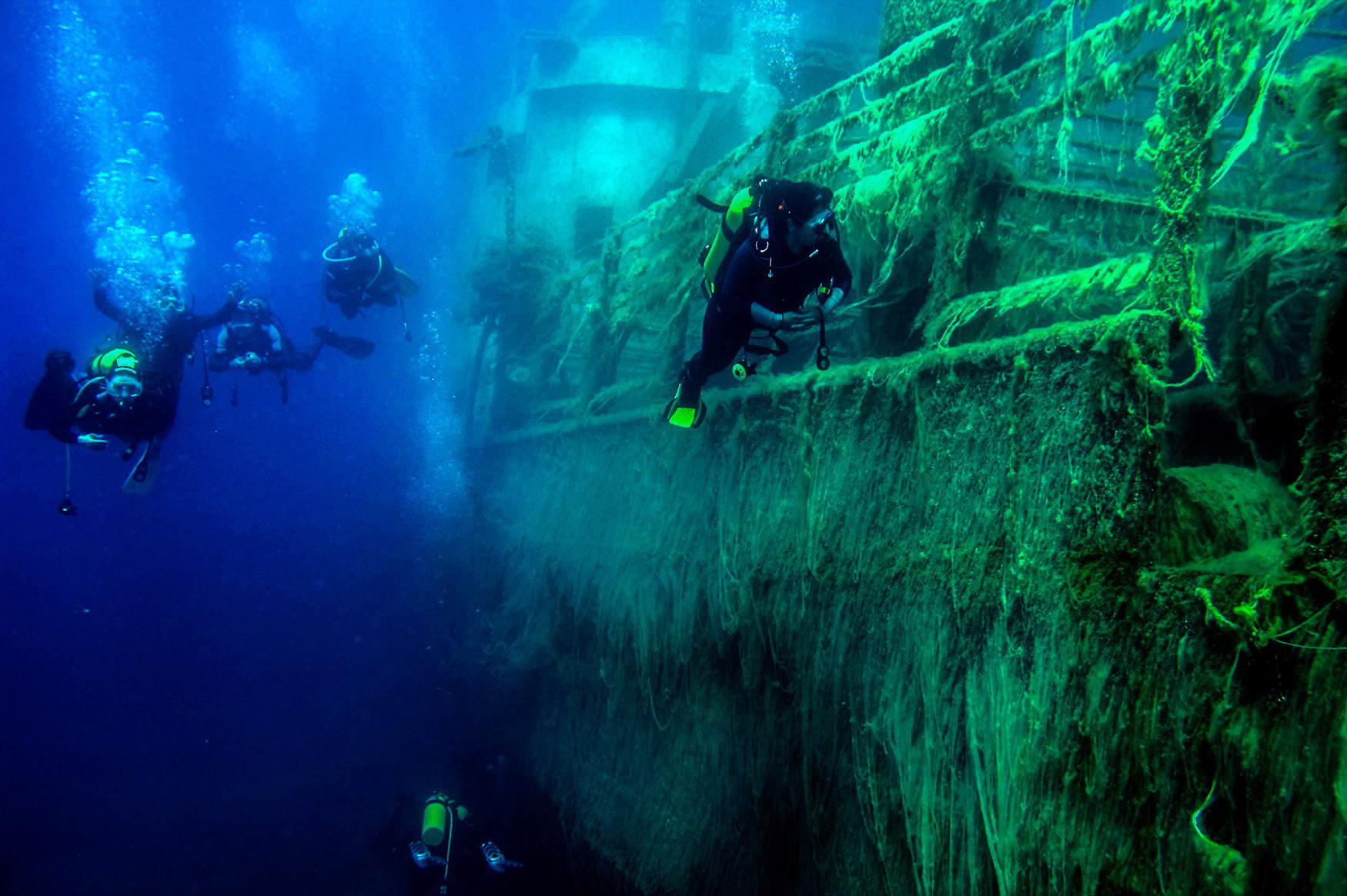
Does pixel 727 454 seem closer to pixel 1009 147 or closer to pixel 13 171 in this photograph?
pixel 1009 147

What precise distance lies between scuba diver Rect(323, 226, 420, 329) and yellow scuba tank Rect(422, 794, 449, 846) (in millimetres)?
8780

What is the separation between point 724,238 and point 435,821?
9.86m

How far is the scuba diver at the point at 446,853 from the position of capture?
9406 mm

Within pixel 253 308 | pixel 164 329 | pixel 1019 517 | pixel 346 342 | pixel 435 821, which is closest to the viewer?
pixel 1019 517

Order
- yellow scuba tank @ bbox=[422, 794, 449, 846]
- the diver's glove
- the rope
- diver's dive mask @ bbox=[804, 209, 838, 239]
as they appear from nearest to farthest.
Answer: diver's dive mask @ bbox=[804, 209, 838, 239], the diver's glove, yellow scuba tank @ bbox=[422, 794, 449, 846], the rope

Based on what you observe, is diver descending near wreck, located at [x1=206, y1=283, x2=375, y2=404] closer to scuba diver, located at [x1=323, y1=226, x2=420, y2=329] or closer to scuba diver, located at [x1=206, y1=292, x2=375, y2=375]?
scuba diver, located at [x1=206, y1=292, x2=375, y2=375]

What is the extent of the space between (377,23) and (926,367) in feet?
348

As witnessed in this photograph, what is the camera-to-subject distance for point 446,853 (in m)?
9.57

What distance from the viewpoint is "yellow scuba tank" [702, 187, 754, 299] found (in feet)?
14.2

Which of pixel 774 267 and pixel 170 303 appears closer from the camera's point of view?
pixel 774 267

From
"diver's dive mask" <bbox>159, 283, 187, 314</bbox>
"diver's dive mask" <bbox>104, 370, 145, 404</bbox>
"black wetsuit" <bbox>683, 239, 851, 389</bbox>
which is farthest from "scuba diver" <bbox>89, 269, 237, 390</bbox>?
"black wetsuit" <bbox>683, 239, 851, 389</bbox>

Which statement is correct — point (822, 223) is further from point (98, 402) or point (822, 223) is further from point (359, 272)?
point (359, 272)

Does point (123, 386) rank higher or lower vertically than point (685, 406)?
higher

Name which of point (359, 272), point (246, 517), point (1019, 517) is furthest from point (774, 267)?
point (246, 517)
